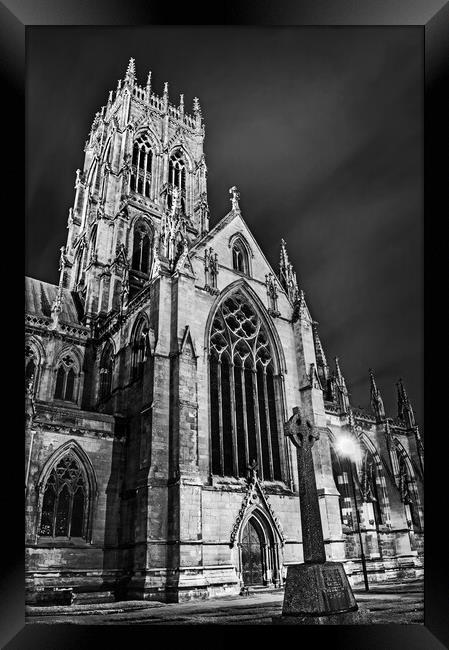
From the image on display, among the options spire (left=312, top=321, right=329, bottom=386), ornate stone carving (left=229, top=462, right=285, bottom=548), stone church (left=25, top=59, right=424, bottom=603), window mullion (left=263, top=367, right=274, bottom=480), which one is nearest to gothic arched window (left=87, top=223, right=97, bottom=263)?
stone church (left=25, top=59, right=424, bottom=603)

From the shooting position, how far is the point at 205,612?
1134 centimetres

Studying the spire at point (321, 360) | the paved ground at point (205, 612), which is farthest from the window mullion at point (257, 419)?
the spire at point (321, 360)

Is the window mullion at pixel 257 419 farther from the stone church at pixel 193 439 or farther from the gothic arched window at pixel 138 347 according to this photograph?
the gothic arched window at pixel 138 347

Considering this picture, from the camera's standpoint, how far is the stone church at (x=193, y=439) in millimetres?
15734

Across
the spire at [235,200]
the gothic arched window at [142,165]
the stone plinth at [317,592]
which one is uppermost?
the gothic arched window at [142,165]

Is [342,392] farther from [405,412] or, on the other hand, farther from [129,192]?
[129,192]

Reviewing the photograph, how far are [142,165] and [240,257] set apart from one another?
1873 centimetres

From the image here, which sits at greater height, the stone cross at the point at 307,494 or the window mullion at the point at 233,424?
the window mullion at the point at 233,424

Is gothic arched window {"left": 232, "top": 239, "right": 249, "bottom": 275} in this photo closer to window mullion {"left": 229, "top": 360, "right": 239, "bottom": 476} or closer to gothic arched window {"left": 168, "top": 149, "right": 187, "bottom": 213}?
window mullion {"left": 229, "top": 360, "right": 239, "bottom": 476}

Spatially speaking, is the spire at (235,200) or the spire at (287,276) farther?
the spire at (287,276)

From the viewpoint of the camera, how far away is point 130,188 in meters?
36.1

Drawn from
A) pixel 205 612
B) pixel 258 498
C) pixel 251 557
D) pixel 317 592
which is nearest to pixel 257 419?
pixel 258 498
